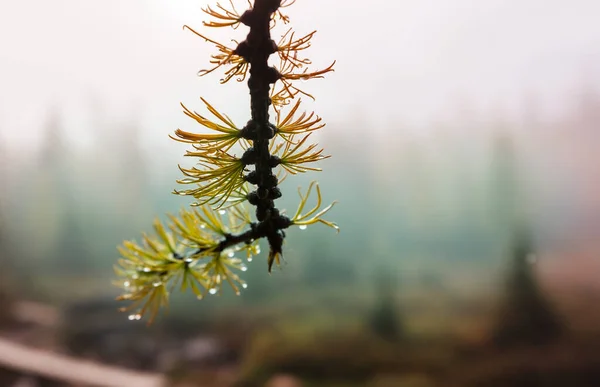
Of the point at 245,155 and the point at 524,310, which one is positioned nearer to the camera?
the point at 245,155

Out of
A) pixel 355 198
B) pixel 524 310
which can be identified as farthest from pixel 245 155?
pixel 524 310

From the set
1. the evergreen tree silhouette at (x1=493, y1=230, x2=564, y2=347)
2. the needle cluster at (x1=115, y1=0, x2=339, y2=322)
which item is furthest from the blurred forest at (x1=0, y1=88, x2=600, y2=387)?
the needle cluster at (x1=115, y1=0, x2=339, y2=322)

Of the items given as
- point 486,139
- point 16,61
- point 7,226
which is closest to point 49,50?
point 16,61

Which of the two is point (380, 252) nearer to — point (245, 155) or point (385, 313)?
point (385, 313)

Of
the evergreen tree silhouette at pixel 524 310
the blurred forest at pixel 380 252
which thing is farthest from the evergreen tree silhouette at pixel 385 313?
the evergreen tree silhouette at pixel 524 310

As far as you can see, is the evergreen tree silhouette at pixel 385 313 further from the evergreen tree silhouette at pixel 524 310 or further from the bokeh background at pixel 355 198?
the evergreen tree silhouette at pixel 524 310

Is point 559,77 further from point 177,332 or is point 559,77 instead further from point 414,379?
point 177,332

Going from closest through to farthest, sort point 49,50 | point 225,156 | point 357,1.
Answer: point 225,156
point 357,1
point 49,50
